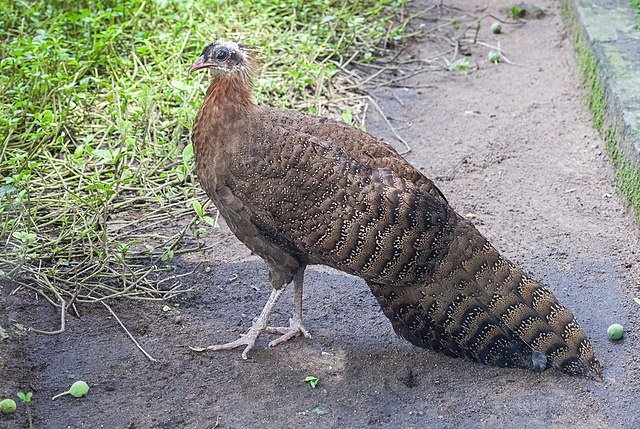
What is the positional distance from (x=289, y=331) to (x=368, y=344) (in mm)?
432

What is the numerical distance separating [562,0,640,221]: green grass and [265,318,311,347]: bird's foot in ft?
7.44

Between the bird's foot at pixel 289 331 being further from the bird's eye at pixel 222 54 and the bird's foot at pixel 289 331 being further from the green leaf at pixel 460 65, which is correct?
the green leaf at pixel 460 65

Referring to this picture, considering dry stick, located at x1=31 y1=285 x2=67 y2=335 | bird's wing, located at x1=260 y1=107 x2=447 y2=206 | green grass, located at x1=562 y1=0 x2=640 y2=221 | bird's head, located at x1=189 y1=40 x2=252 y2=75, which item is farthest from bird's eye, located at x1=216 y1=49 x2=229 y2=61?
green grass, located at x1=562 y1=0 x2=640 y2=221

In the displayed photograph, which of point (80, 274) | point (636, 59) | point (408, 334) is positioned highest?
point (636, 59)

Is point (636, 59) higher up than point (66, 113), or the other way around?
point (636, 59)

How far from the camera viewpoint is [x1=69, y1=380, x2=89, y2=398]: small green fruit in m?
4.29

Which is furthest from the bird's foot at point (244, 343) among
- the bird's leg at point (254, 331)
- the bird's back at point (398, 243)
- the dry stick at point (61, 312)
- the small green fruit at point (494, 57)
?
the small green fruit at point (494, 57)

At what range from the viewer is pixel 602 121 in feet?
21.9

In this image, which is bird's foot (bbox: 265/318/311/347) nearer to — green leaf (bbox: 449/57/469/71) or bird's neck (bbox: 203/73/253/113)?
bird's neck (bbox: 203/73/253/113)

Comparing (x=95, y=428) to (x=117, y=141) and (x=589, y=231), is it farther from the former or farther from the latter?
(x=589, y=231)

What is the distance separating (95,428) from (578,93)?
490 cm

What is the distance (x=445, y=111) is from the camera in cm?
733

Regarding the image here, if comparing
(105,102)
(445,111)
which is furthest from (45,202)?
(445,111)

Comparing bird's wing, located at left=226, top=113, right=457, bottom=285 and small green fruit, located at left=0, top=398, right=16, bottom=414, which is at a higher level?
bird's wing, located at left=226, top=113, right=457, bottom=285
